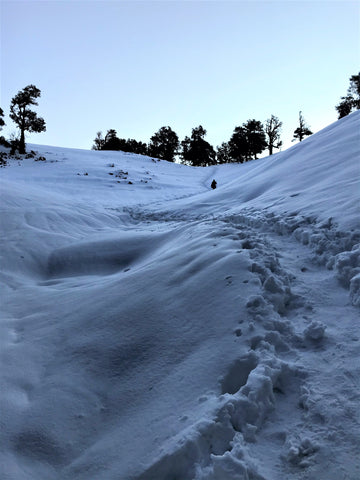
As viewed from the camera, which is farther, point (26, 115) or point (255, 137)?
point (255, 137)

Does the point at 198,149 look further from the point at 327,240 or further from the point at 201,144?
the point at 327,240

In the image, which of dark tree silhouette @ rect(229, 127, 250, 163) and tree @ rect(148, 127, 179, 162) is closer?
dark tree silhouette @ rect(229, 127, 250, 163)

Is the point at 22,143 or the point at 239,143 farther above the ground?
the point at 239,143

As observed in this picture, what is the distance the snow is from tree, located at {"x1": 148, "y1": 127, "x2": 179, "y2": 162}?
50022 mm

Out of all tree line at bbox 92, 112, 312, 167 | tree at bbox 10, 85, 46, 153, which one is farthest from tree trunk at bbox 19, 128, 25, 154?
tree line at bbox 92, 112, 312, 167

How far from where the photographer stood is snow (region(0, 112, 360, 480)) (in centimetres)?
179

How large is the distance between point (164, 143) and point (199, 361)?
5386 cm

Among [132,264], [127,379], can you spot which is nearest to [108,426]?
[127,379]

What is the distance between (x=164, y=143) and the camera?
175 ft

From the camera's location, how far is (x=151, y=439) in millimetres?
1942

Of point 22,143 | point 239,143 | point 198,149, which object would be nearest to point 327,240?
point 22,143

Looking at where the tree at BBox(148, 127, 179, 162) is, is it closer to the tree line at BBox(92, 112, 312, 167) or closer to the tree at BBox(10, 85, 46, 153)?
the tree line at BBox(92, 112, 312, 167)

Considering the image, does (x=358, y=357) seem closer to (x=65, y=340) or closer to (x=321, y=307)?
(x=321, y=307)

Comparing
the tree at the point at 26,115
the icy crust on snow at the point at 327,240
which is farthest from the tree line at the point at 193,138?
the icy crust on snow at the point at 327,240
